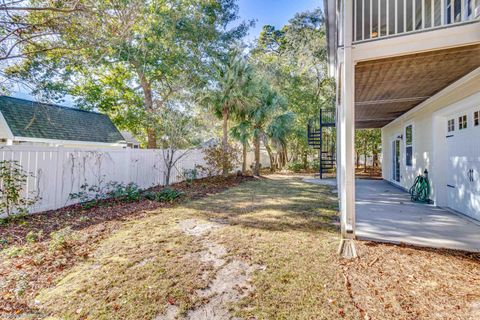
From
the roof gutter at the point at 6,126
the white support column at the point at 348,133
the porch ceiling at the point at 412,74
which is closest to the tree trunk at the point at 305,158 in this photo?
the porch ceiling at the point at 412,74

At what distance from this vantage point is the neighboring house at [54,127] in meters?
9.93

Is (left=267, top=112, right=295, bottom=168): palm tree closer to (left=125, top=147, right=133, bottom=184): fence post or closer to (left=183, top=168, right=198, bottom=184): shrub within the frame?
(left=183, top=168, right=198, bottom=184): shrub

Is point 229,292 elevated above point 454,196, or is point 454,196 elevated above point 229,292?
point 454,196

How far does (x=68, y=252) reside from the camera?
3.46 meters

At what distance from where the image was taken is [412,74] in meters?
4.68

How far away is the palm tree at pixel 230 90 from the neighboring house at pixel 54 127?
5.91 meters

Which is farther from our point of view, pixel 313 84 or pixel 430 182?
pixel 313 84

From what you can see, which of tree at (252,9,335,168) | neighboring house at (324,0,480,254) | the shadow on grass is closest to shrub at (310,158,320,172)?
tree at (252,9,335,168)

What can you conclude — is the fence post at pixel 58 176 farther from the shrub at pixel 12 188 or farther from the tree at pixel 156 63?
the tree at pixel 156 63

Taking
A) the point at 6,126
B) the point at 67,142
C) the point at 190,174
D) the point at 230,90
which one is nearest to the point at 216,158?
the point at 190,174

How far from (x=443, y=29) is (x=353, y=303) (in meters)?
3.64

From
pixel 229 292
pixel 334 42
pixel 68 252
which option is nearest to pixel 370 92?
pixel 334 42

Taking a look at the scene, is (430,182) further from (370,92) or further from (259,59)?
(259,59)

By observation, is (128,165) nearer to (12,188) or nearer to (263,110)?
(12,188)
